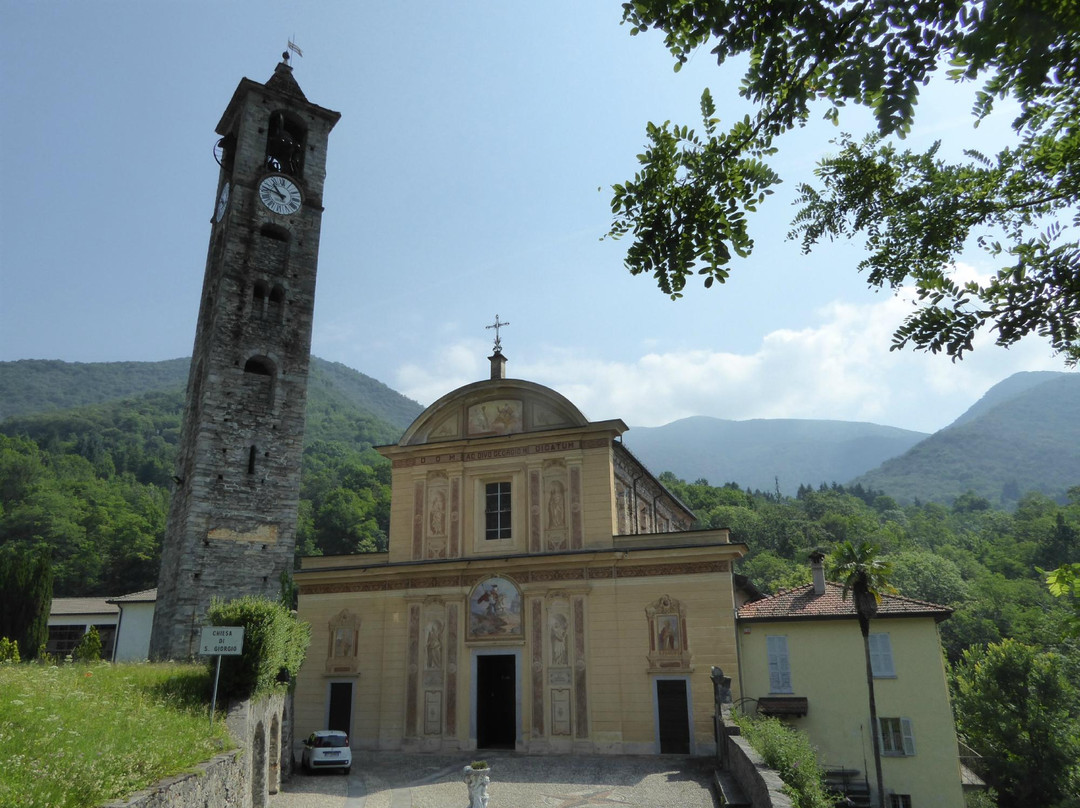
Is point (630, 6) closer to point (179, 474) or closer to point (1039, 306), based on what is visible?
point (1039, 306)

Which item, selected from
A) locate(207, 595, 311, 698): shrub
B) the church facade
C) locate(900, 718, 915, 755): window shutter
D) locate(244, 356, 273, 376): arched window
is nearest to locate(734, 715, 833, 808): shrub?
the church facade

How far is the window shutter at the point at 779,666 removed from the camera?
21750 mm

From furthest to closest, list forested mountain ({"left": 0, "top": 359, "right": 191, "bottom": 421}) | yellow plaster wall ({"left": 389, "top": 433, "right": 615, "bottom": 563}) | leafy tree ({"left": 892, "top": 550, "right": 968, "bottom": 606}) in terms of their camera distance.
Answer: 1. forested mountain ({"left": 0, "top": 359, "right": 191, "bottom": 421})
2. leafy tree ({"left": 892, "top": 550, "right": 968, "bottom": 606})
3. yellow plaster wall ({"left": 389, "top": 433, "right": 615, "bottom": 563})

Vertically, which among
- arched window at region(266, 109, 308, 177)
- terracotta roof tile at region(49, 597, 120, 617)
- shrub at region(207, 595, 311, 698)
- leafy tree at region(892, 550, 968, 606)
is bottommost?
shrub at region(207, 595, 311, 698)

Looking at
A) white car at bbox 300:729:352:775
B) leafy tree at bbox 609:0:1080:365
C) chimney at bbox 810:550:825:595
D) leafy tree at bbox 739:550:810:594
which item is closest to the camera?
leafy tree at bbox 609:0:1080:365

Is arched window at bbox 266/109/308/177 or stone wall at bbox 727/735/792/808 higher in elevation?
arched window at bbox 266/109/308/177

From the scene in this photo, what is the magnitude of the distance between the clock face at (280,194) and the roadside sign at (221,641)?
19.9 m

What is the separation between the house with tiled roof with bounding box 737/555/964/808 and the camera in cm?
2022

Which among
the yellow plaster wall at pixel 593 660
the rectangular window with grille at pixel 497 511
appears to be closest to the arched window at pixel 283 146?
the rectangular window with grille at pixel 497 511

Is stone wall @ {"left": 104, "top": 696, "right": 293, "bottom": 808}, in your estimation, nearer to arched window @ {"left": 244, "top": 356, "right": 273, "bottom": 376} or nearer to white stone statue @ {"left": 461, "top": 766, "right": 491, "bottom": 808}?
white stone statue @ {"left": 461, "top": 766, "right": 491, "bottom": 808}

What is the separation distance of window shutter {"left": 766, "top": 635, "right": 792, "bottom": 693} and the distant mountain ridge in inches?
4705

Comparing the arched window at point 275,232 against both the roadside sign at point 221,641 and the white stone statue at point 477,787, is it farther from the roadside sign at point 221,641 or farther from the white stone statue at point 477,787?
the white stone statue at point 477,787

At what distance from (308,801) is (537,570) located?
33.3 feet

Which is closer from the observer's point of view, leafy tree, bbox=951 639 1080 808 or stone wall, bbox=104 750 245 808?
stone wall, bbox=104 750 245 808
